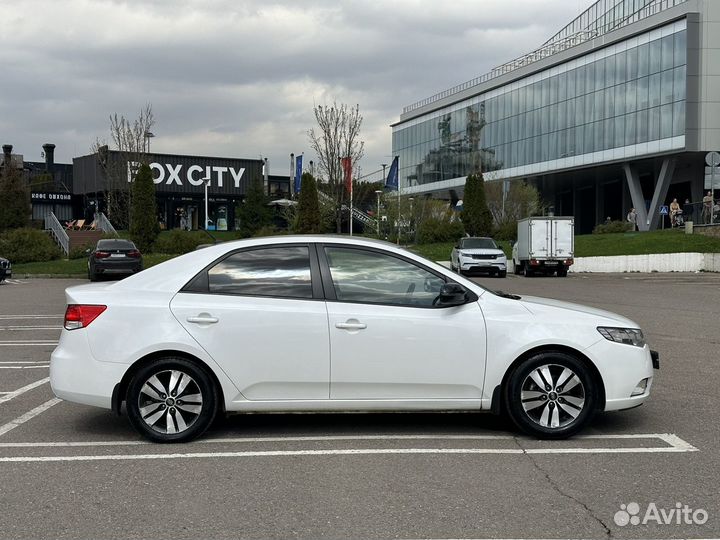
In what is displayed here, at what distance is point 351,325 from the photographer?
5.79 m

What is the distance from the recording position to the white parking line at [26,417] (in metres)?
6.41

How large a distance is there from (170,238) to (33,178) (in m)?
35.1

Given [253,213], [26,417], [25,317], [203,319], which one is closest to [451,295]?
[203,319]

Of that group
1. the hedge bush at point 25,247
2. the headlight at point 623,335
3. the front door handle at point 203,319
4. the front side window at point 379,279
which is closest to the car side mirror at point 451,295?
the front side window at point 379,279

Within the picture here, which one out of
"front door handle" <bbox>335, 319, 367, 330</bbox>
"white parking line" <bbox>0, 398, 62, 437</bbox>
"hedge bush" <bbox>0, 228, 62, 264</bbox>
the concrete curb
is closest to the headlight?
"front door handle" <bbox>335, 319, 367, 330</bbox>

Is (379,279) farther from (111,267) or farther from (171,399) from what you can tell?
(111,267)

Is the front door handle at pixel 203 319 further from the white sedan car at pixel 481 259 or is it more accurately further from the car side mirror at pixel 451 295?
the white sedan car at pixel 481 259

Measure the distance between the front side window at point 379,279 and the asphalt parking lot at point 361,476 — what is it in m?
1.07

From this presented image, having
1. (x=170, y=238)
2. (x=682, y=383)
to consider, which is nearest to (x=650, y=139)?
(x=170, y=238)

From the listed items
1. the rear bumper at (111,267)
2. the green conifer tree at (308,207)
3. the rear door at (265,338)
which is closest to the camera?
the rear door at (265,338)

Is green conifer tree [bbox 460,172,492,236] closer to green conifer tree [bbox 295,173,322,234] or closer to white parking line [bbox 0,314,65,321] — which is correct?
green conifer tree [bbox 295,173,322,234]

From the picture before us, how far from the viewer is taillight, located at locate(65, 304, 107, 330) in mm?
5863

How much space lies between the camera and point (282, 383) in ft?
19.1

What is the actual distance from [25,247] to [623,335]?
127ft
